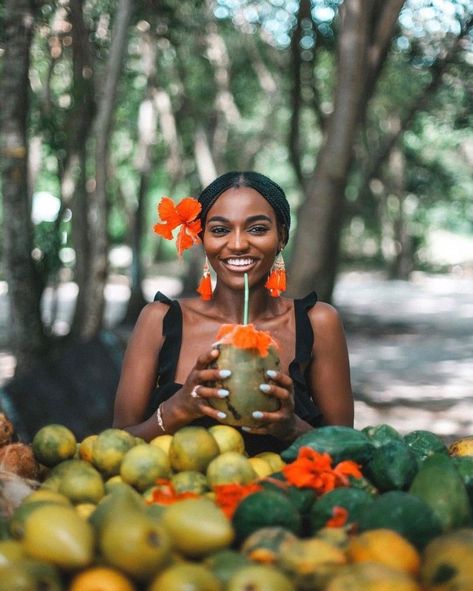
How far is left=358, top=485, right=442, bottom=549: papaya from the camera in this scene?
192 cm

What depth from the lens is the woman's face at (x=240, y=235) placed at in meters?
3.21

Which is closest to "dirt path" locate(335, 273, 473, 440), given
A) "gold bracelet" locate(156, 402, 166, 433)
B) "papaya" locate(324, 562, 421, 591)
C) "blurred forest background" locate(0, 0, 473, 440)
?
"blurred forest background" locate(0, 0, 473, 440)

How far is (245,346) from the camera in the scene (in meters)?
2.70

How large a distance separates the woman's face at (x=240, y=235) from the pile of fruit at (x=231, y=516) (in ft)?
2.60

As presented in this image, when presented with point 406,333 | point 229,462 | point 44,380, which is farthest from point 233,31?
point 229,462

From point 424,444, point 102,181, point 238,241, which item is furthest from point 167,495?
point 102,181

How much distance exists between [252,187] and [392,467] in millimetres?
1350

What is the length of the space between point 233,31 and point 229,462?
55.7 feet

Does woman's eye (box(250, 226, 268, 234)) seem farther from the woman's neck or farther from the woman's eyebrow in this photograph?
the woman's neck

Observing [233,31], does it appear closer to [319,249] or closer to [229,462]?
[319,249]

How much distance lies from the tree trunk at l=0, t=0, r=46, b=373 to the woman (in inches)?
145

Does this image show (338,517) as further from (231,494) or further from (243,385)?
(243,385)

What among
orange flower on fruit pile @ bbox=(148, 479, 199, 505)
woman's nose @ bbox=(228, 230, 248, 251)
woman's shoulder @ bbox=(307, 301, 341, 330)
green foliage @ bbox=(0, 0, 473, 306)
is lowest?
orange flower on fruit pile @ bbox=(148, 479, 199, 505)

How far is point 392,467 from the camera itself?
236 cm
